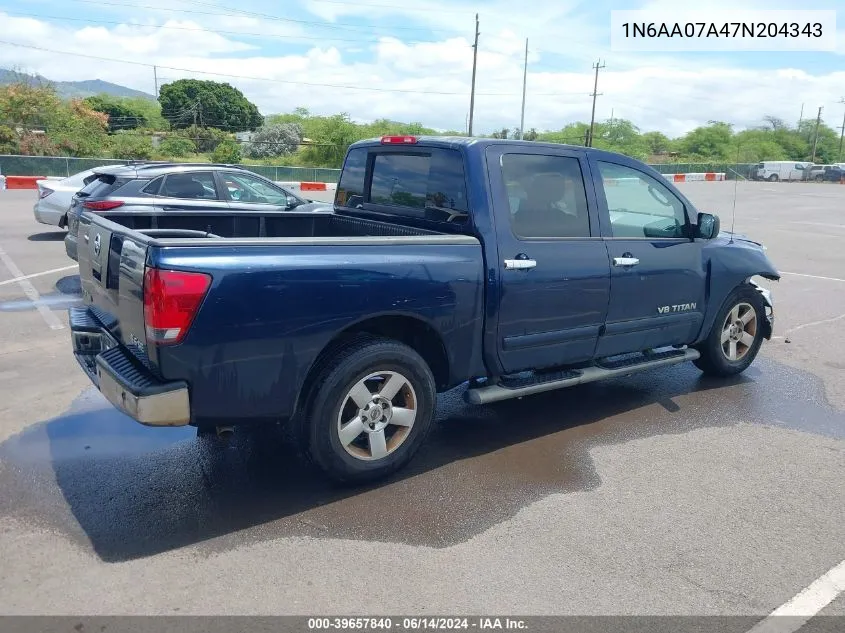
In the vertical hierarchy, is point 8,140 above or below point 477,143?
above

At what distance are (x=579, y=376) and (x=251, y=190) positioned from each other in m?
6.96

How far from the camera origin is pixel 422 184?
4.88 m

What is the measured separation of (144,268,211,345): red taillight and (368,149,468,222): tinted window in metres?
1.78

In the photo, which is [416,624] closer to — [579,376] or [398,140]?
[579,376]

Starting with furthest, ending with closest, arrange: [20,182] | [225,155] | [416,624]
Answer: [225,155] < [20,182] < [416,624]

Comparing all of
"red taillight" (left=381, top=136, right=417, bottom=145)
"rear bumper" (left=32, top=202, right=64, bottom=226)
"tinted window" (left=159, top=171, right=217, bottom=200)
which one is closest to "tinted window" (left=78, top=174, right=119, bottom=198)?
"tinted window" (left=159, top=171, right=217, bottom=200)

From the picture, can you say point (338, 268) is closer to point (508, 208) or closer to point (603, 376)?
point (508, 208)

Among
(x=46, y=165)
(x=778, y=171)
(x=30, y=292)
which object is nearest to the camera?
(x=30, y=292)

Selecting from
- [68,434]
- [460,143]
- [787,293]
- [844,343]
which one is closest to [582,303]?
[460,143]

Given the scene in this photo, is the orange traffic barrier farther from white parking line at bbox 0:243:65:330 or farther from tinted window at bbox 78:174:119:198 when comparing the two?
tinted window at bbox 78:174:119:198

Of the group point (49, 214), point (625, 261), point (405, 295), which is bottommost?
point (49, 214)

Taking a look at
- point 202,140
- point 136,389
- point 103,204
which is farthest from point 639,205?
point 202,140

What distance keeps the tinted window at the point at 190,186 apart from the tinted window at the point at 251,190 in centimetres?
23

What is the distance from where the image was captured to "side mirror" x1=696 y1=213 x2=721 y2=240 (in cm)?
552
